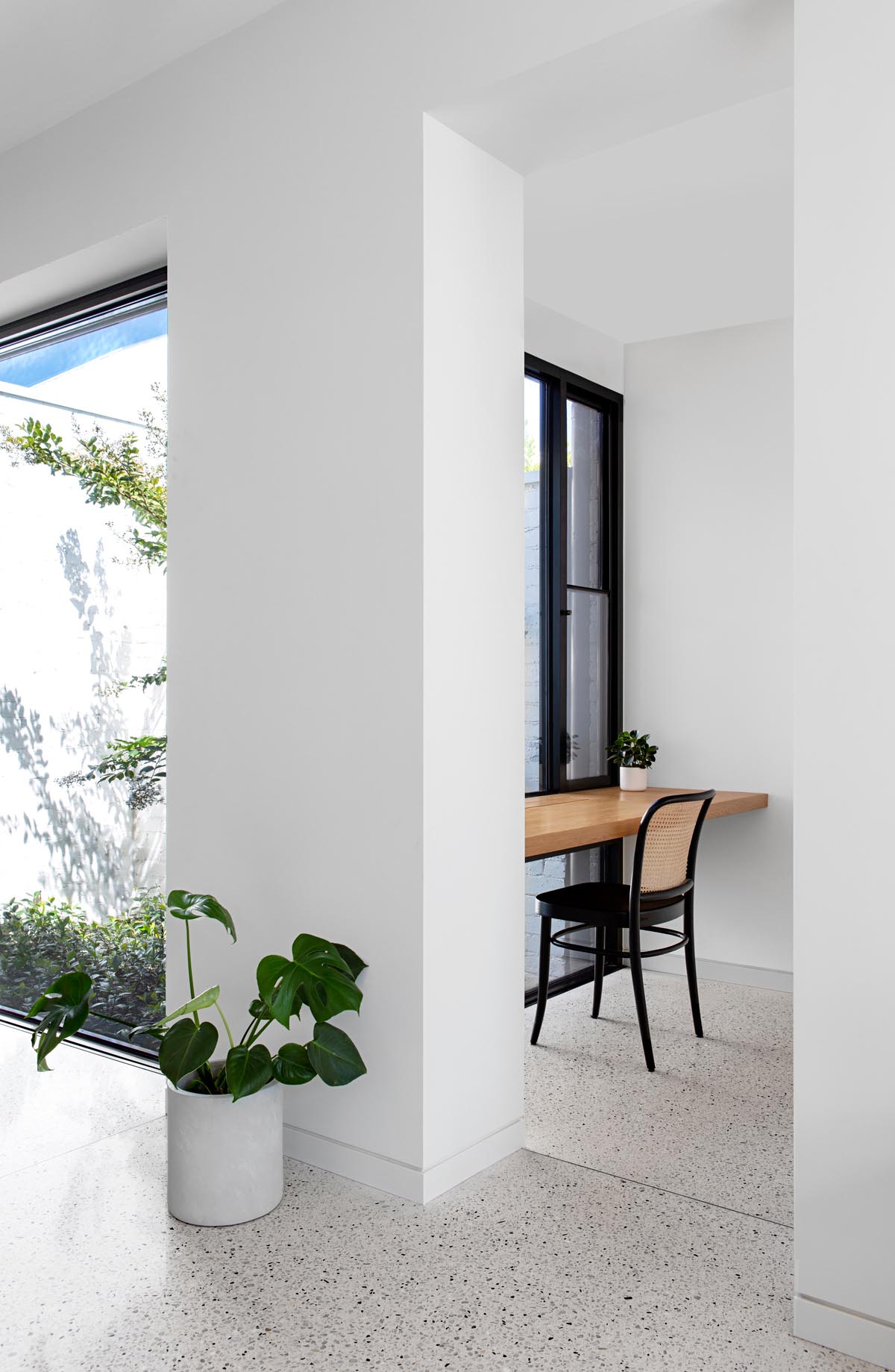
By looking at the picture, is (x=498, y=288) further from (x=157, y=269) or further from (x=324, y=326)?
(x=157, y=269)

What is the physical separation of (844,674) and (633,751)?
2.62 m

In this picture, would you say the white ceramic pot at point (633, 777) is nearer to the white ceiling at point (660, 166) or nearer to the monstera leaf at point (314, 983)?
the white ceiling at point (660, 166)

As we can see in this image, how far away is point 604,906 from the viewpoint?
10.6 ft

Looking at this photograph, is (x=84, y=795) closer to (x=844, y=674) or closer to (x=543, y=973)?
(x=543, y=973)

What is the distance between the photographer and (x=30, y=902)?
3459 millimetres

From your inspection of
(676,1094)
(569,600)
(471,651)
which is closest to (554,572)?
(569,600)

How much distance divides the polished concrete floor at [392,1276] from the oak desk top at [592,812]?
0.86m

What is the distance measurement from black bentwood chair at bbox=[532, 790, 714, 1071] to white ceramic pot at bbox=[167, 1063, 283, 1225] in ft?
4.19

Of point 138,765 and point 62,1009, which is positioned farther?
point 138,765

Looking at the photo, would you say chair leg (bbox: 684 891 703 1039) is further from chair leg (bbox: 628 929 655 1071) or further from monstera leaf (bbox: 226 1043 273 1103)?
monstera leaf (bbox: 226 1043 273 1103)

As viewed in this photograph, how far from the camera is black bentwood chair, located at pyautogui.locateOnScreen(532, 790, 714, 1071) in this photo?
311cm

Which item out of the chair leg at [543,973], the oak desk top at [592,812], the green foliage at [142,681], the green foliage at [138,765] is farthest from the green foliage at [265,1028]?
the chair leg at [543,973]

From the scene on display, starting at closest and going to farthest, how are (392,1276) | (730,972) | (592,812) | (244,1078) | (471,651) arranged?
(392,1276) → (244,1078) → (471,651) → (592,812) → (730,972)

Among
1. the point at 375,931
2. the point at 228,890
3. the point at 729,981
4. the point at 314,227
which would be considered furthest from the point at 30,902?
the point at 729,981
